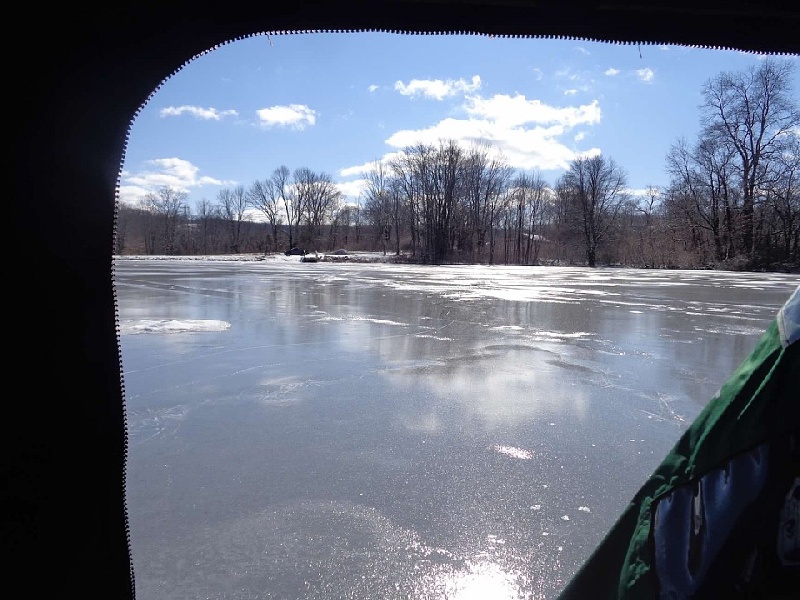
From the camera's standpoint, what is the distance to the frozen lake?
236 centimetres

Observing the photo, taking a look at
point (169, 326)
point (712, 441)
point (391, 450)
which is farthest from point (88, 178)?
point (169, 326)

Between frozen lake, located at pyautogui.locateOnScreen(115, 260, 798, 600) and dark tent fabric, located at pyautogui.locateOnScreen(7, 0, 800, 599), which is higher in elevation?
dark tent fabric, located at pyautogui.locateOnScreen(7, 0, 800, 599)

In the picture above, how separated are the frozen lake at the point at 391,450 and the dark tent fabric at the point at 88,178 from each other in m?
0.82

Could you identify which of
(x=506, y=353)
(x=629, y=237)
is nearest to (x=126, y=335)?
(x=506, y=353)

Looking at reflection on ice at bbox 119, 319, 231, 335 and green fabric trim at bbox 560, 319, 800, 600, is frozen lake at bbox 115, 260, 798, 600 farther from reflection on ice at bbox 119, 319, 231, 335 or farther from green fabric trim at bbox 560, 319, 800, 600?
green fabric trim at bbox 560, 319, 800, 600

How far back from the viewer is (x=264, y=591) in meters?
2.19

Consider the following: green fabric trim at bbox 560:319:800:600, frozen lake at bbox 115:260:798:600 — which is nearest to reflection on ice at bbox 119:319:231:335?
frozen lake at bbox 115:260:798:600

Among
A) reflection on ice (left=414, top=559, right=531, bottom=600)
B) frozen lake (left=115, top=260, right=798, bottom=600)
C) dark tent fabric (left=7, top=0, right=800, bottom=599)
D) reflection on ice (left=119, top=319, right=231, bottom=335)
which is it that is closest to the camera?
dark tent fabric (left=7, top=0, right=800, bottom=599)

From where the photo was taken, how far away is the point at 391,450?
12.0ft

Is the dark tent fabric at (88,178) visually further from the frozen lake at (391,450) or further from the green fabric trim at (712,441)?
the green fabric trim at (712,441)

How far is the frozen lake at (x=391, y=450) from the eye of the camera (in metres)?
2.36

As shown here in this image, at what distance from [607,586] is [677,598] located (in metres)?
0.27

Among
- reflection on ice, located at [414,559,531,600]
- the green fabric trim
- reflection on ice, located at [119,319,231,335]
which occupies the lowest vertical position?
reflection on ice, located at [414,559,531,600]

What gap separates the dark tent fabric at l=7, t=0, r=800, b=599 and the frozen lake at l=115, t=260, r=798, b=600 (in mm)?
817
